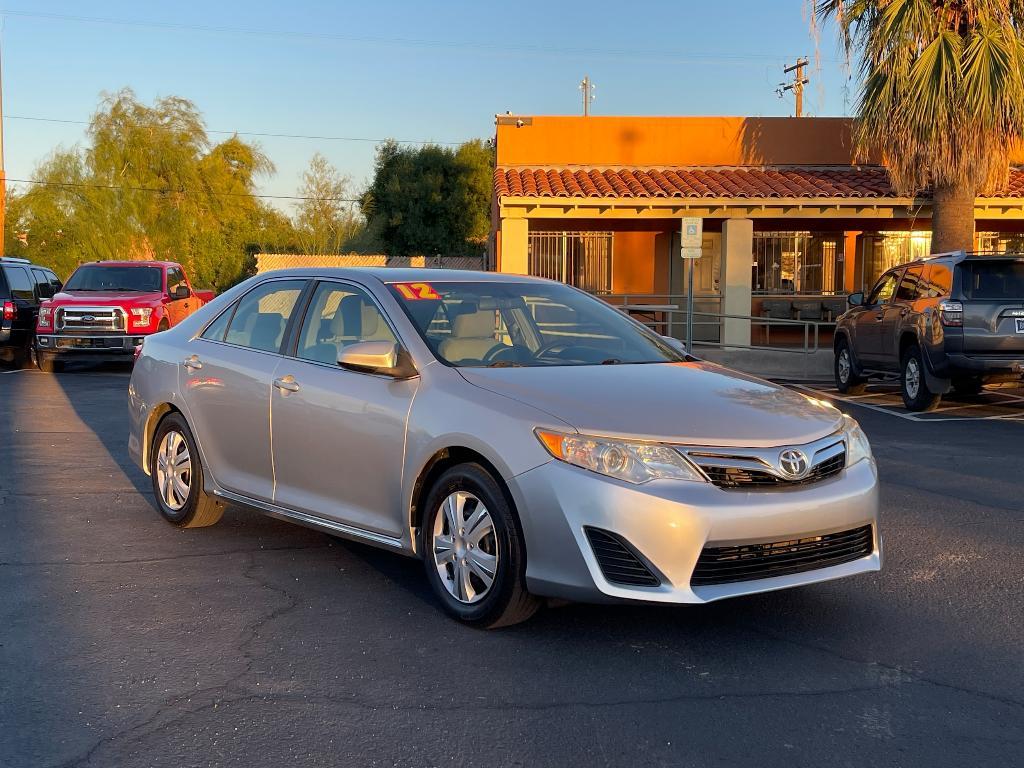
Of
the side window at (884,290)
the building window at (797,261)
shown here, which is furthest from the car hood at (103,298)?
the building window at (797,261)

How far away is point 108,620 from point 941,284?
1053 centimetres

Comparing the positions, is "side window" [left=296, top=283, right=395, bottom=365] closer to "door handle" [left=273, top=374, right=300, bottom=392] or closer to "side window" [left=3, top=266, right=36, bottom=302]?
"door handle" [left=273, top=374, right=300, bottom=392]

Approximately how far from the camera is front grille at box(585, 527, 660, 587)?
4.40 meters

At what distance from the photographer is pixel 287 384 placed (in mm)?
5859

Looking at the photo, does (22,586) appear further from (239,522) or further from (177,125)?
(177,125)

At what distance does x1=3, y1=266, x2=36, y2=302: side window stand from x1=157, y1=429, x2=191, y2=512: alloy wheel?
573 inches

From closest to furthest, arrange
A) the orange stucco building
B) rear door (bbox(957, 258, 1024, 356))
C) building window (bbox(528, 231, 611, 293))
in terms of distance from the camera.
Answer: rear door (bbox(957, 258, 1024, 356)) → the orange stucco building → building window (bbox(528, 231, 611, 293))

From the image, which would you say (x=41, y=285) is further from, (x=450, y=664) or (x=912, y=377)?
(x=450, y=664)

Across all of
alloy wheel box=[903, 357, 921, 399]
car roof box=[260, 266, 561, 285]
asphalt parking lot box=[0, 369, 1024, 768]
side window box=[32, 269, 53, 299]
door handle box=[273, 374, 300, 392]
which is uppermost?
car roof box=[260, 266, 561, 285]

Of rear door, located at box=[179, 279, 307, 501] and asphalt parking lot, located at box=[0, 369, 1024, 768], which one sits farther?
rear door, located at box=[179, 279, 307, 501]

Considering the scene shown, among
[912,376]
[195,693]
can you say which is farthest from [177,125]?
[195,693]

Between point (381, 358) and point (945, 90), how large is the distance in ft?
49.7

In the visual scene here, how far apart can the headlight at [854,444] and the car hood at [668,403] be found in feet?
0.21

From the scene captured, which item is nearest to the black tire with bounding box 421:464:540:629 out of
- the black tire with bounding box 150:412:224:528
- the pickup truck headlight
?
the black tire with bounding box 150:412:224:528
